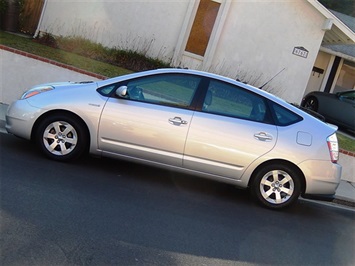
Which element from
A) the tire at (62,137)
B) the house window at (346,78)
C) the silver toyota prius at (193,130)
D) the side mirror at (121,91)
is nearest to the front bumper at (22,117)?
the silver toyota prius at (193,130)

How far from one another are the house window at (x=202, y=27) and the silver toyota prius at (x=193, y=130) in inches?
344

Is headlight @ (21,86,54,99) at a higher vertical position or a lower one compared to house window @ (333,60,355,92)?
lower

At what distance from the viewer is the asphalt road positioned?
13.3 ft

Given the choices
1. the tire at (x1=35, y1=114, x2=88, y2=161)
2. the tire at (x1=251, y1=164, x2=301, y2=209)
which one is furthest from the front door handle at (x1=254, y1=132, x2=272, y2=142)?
the tire at (x1=35, y1=114, x2=88, y2=161)

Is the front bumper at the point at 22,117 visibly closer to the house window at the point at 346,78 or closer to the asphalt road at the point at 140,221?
the asphalt road at the point at 140,221

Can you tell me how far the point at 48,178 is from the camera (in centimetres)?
551

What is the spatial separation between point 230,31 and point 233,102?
887 centimetres

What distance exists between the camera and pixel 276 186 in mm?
6117

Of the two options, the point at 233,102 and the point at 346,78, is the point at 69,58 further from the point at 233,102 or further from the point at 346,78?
the point at 346,78

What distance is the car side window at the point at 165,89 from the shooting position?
613cm

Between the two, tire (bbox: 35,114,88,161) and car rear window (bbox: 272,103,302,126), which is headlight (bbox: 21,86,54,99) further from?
car rear window (bbox: 272,103,302,126)

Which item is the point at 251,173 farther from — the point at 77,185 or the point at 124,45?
the point at 124,45

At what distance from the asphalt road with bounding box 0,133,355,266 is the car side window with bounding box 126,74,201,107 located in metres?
1.12

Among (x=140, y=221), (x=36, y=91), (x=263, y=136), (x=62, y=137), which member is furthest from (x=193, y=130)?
(x=36, y=91)
